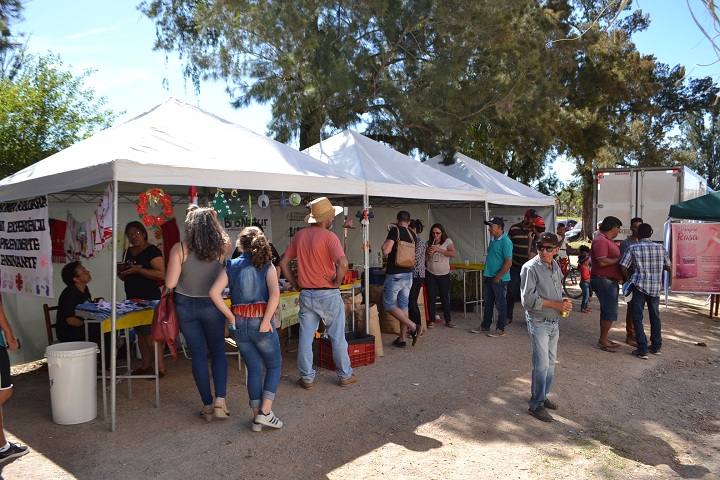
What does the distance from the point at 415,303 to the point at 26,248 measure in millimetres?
4569

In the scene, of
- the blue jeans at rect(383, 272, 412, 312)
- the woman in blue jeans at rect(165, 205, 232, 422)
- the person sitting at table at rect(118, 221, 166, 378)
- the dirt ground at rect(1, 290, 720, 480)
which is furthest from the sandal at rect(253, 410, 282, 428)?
the blue jeans at rect(383, 272, 412, 312)

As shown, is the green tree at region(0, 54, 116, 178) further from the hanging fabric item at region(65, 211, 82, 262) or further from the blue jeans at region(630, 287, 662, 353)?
the blue jeans at region(630, 287, 662, 353)

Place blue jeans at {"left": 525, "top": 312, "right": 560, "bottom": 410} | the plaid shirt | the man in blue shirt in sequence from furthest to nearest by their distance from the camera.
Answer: the man in blue shirt, the plaid shirt, blue jeans at {"left": 525, "top": 312, "right": 560, "bottom": 410}

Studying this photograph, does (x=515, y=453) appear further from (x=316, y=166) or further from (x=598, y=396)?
(x=316, y=166)

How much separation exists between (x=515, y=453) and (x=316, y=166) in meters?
3.72

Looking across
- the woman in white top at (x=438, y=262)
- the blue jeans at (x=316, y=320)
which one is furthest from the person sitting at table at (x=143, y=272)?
the woman in white top at (x=438, y=262)

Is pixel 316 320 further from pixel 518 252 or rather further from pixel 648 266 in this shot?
pixel 518 252

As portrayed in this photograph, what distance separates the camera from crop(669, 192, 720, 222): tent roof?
892cm

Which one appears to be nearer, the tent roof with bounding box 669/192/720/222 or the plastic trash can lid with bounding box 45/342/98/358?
the plastic trash can lid with bounding box 45/342/98/358

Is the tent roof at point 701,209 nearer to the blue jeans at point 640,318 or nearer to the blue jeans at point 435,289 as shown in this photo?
the blue jeans at point 640,318

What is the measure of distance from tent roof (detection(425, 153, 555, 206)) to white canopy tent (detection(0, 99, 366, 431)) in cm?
457

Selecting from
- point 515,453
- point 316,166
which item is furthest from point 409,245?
point 515,453

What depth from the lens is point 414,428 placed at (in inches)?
172

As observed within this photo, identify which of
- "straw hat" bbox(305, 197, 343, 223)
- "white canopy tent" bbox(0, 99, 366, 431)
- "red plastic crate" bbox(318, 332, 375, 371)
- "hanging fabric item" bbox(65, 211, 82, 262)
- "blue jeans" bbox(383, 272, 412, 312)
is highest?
"white canopy tent" bbox(0, 99, 366, 431)
